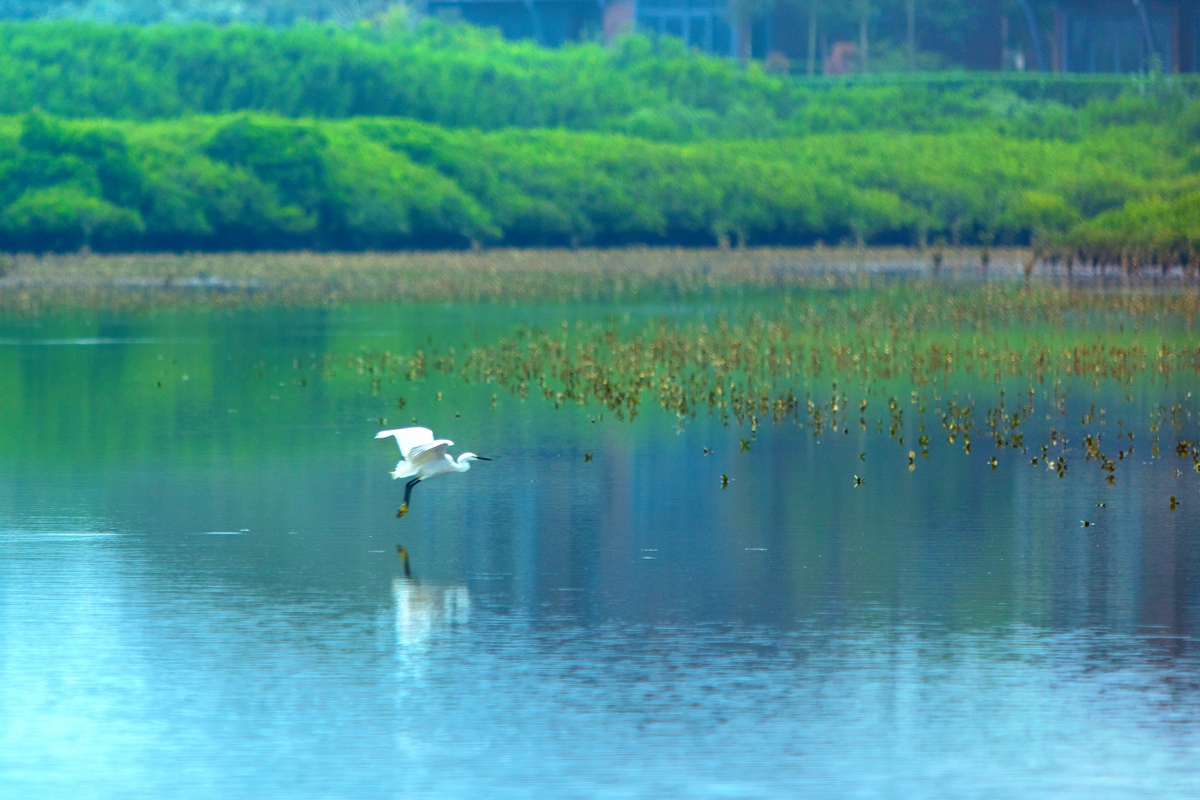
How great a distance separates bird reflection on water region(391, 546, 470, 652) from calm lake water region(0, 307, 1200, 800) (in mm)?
34

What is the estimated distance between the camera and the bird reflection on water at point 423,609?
11289 mm

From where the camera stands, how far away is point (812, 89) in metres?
75.9

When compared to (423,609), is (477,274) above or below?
above

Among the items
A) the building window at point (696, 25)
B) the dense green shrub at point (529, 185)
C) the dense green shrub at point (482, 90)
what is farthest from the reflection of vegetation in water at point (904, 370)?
the building window at point (696, 25)

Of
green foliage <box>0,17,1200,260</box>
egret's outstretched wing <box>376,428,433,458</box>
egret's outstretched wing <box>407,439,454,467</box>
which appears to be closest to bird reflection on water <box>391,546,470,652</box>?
egret's outstretched wing <box>407,439,454,467</box>

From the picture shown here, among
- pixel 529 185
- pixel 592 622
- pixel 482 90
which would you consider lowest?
pixel 592 622

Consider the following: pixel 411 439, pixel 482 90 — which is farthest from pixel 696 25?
pixel 411 439

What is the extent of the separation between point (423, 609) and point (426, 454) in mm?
2712

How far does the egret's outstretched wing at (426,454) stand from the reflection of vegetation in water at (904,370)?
190 inches

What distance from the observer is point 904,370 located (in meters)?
25.6

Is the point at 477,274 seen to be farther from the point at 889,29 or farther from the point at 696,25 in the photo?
the point at 889,29

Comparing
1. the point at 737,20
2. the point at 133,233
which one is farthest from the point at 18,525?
the point at 737,20

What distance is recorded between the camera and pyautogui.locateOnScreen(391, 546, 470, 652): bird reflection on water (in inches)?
444

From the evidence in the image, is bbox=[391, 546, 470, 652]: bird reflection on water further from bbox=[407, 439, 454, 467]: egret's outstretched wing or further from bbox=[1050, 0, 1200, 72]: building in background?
bbox=[1050, 0, 1200, 72]: building in background
